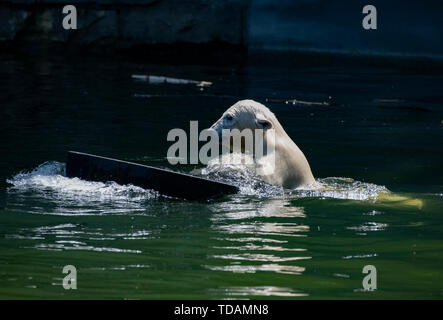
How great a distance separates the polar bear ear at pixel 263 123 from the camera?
26.1ft

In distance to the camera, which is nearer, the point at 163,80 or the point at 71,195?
the point at 71,195

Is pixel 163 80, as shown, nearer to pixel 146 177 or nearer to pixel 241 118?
pixel 241 118

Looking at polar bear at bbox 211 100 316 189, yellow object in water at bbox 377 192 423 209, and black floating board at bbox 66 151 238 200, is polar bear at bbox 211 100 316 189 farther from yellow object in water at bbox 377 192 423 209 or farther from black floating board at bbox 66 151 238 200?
yellow object in water at bbox 377 192 423 209

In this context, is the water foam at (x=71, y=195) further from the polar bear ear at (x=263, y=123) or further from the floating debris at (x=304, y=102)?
the floating debris at (x=304, y=102)

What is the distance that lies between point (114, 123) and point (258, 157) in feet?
15.5

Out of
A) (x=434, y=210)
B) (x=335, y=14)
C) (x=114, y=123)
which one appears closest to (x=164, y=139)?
(x=114, y=123)

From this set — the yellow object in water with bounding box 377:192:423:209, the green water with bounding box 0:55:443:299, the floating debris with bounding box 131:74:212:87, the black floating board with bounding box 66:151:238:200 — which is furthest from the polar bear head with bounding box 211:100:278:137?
the floating debris with bounding box 131:74:212:87

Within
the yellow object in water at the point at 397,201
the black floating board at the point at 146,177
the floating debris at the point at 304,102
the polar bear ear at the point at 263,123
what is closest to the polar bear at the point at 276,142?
the polar bear ear at the point at 263,123

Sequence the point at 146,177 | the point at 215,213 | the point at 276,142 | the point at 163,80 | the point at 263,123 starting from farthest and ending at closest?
the point at 163,80
the point at 276,142
the point at 263,123
the point at 146,177
the point at 215,213

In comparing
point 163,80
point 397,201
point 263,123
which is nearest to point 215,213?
point 263,123

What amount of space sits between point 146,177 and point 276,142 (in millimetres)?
1368

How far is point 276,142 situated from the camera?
26.6 ft

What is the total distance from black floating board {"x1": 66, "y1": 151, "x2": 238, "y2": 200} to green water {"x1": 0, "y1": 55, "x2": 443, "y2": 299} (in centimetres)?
9
